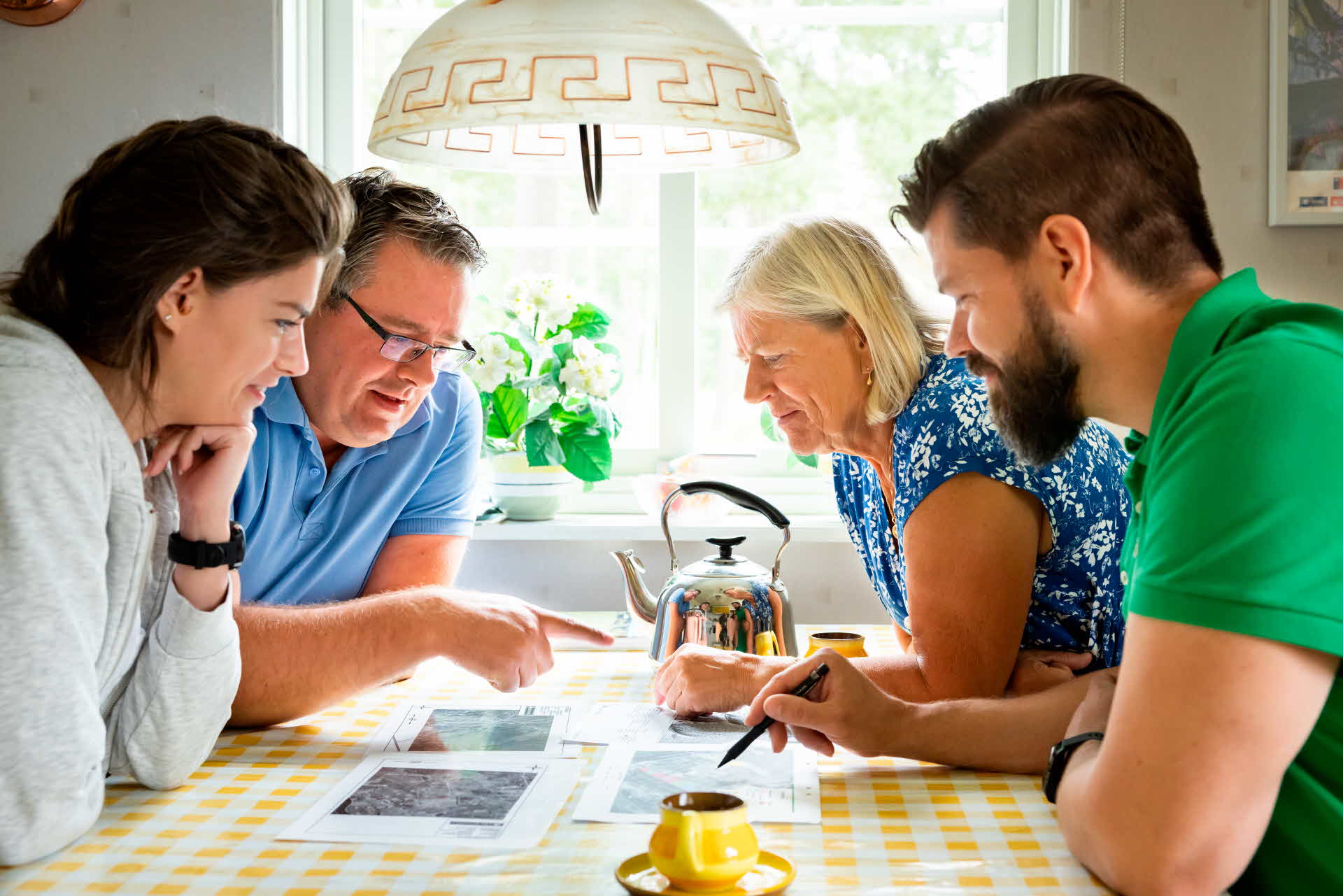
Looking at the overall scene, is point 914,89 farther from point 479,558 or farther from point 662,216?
point 479,558

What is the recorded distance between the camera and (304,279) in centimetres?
130

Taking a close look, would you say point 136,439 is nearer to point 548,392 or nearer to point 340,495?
point 340,495

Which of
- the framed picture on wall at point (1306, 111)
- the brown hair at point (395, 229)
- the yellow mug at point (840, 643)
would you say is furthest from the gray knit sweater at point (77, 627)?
the framed picture on wall at point (1306, 111)

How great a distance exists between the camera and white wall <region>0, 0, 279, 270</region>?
2.53 meters

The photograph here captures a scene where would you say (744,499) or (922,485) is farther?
(744,499)

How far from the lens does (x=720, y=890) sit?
94 centimetres

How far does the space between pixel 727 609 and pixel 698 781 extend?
0.42 m

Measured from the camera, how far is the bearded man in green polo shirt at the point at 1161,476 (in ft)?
2.77

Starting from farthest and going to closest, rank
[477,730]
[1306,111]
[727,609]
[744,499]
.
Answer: [1306,111], [744,499], [727,609], [477,730]

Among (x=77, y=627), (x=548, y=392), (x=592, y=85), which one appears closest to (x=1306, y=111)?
(x=548, y=392)

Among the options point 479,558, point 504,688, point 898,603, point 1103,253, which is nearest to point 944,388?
point 898,603

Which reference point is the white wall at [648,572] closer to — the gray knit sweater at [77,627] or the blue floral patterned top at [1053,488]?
the blue floral patterned top at [1053,488]

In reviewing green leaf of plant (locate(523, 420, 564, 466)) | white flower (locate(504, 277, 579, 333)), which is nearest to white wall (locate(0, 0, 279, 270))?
white flower (locate(504, 277, 579, 333))

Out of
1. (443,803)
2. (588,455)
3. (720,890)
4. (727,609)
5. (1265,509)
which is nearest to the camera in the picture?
(1265,509)
